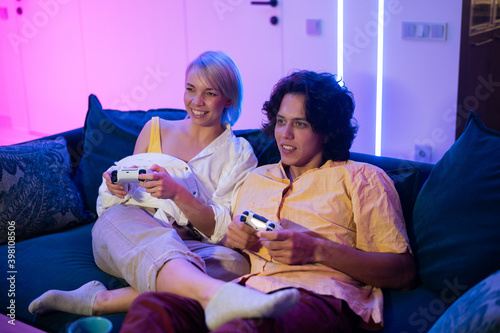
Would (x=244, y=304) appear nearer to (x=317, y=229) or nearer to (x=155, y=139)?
(x=317, y=229)

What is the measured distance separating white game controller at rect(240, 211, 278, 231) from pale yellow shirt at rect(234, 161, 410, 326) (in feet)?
0.56

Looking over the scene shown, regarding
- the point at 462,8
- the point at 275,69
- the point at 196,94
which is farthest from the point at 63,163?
the point at 462,8

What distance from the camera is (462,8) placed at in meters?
3.07

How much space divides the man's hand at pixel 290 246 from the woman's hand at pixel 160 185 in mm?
455

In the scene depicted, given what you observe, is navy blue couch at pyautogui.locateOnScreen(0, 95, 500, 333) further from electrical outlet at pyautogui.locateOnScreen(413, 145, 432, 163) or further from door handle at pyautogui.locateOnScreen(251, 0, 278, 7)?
door handle at pyautogui.locateOnScreen(251, 0, 278, 7)

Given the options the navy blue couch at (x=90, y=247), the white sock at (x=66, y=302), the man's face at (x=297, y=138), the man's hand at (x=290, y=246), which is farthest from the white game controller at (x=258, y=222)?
the white sock at (x=66, y=302)

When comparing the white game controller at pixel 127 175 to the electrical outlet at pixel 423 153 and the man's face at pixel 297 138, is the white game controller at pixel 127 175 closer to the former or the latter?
the man's face at pixel 297 138

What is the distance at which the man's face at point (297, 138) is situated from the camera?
1851 millimetres

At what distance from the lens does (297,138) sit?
1.85 metres

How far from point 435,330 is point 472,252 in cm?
37

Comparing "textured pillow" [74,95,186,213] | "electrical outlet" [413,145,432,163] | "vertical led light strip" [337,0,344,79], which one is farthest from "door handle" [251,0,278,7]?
"textured pillow" [74,95,186,213]

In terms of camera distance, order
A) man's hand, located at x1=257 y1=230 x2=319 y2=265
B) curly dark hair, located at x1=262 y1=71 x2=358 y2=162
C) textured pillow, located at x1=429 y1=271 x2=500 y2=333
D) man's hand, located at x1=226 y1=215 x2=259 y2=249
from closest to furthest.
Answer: textured pillow, located at x1=429 y1=271 x2=500 y2=333, man's hand, located at x1=257 y1=230 x2=319 y2=265, man's hand, located at x1=226 y1=215 x2=259 y2=249, curly dark hair, located at x1=262 y1=71 x2=358 y2=162

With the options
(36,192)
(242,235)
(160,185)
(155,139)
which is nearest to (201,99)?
(155,139)

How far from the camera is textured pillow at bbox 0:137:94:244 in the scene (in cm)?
217
